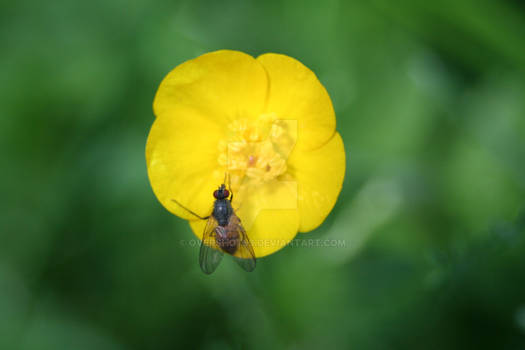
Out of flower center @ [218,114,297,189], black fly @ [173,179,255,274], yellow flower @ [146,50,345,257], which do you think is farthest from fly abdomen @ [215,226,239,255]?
flower center @ [218,114,297,189]

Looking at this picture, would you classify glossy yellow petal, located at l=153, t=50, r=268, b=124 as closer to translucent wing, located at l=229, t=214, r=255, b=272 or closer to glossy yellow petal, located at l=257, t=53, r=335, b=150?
glossy yellow petal, located at l=257, t=53, r=335, b=150

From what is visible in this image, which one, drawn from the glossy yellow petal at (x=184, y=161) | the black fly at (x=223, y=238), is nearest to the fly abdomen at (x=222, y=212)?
the black fly at (x=223, y=238)

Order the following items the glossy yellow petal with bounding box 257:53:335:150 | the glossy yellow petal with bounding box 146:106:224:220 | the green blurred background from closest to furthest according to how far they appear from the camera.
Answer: the glossy yellow petal with bounding box 257:53:335:150 → the glossy yellow petal with bounding box 146:106:224:220 → the green blurred background

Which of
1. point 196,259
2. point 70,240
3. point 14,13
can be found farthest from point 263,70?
point 14,13

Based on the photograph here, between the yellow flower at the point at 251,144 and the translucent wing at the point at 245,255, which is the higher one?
the yellow flower at the point at 251,144

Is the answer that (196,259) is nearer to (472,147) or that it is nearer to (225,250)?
(225,250)

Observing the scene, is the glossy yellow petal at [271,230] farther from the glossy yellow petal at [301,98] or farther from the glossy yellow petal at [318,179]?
the glossy yellow petal at [301,98]
